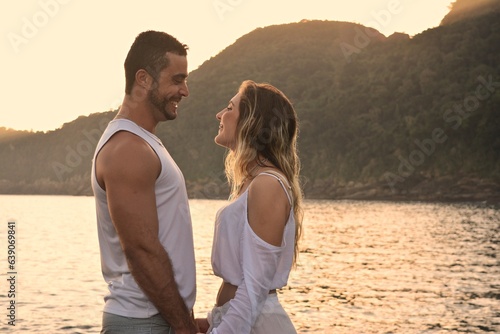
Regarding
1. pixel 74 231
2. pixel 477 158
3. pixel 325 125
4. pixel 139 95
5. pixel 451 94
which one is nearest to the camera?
pixel 139 95

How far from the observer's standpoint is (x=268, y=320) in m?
3.41

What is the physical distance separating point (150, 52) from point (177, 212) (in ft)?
2.59

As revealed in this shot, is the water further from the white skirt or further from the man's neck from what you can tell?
the man's neck

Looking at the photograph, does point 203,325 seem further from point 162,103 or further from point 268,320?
point 162,103

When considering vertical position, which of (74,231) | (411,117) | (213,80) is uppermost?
(213,80)

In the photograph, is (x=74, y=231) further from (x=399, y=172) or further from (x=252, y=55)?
(x=252, y=55)

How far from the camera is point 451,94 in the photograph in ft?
456

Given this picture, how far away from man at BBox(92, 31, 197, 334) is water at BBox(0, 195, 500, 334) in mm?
20741

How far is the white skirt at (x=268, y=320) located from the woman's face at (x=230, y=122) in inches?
32.6

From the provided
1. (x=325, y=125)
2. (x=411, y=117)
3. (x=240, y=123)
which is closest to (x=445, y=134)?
(x=411, y=117)

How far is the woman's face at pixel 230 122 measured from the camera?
3512 mm

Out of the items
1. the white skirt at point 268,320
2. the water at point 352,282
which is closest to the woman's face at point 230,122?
the white skirt at point 268,320

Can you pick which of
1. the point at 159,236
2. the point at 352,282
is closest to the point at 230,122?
the point at 159,236

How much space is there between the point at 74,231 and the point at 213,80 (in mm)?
98451
